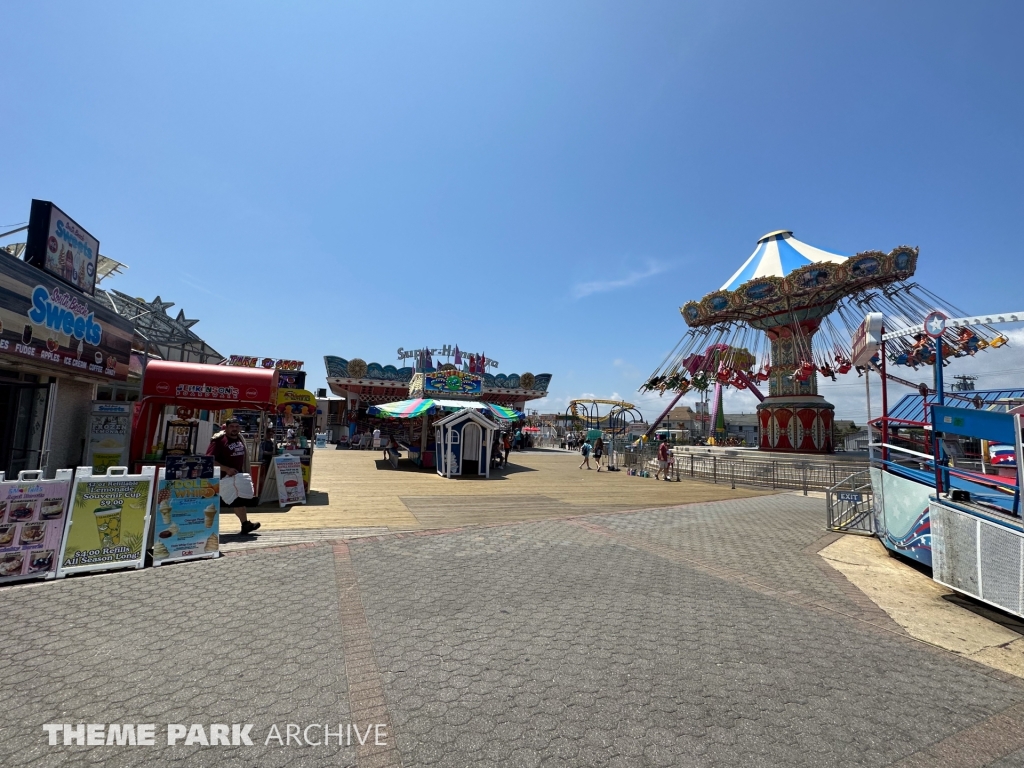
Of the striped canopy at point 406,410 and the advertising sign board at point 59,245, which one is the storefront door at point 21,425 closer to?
the advertising sign board at point 59,245

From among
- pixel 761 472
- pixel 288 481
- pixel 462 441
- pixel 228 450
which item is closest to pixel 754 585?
pixel 228 450

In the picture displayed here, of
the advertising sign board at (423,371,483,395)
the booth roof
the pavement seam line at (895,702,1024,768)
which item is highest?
the advertising sign board at (423,371,483,395)

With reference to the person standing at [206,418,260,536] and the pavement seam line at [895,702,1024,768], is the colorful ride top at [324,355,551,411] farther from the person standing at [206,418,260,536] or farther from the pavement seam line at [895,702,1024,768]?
the pavement seam line at [895,702,1024,768]

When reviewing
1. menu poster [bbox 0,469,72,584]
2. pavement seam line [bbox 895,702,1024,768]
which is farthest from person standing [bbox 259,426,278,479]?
pavement seam line [bbox 895,702,1024,768]

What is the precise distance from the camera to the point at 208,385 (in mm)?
9078

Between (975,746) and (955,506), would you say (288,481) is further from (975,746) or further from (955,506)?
(955,506)

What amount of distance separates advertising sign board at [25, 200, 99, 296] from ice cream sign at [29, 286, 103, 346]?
70 cm

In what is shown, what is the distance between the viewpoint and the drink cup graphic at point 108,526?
5.01 metres

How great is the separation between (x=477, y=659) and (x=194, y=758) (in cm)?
170

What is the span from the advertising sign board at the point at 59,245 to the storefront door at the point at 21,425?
2014 millimetres

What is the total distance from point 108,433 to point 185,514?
5303mm

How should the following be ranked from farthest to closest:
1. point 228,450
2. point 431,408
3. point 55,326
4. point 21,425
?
1. point 431,408
2. point 21,425
3. point 55,326
4. point 228,450

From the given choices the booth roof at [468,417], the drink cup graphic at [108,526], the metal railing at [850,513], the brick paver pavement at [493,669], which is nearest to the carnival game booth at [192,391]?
the drink cup graphic at [108,526]

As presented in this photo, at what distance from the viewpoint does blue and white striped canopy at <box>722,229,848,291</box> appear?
2700cm
